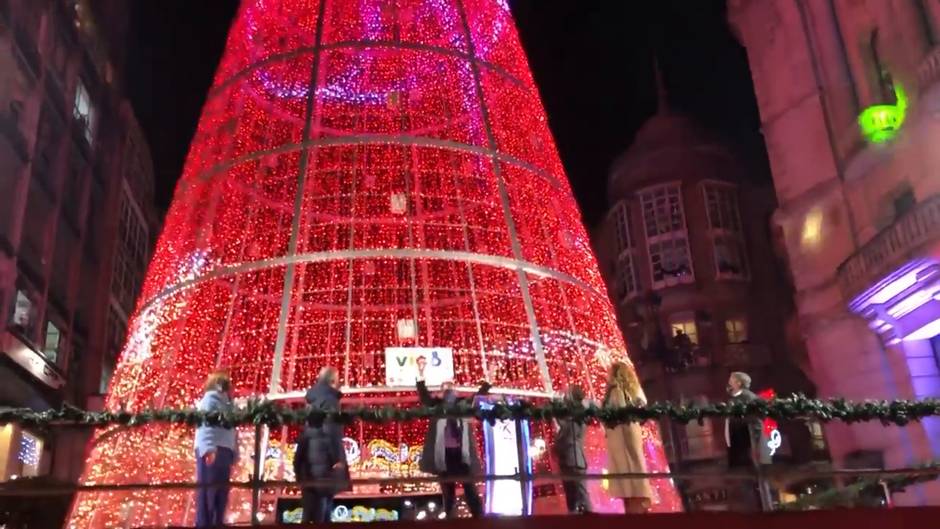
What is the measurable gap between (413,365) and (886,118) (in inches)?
652

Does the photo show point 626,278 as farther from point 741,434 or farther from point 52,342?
point 741,434

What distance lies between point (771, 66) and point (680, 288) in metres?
14.7

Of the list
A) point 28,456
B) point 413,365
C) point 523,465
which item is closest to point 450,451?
point 523,465

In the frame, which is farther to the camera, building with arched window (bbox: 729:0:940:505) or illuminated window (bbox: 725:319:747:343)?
illuminated window (bbox: 725:319:747:343)

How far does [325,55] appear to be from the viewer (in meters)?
14.3

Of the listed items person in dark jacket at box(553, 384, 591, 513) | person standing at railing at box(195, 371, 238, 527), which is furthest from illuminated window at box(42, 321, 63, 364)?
person in dark jacket at box(553, 384, 591, 513)

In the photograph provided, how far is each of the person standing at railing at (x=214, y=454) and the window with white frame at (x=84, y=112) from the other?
26821 mm

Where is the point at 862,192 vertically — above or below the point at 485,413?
above

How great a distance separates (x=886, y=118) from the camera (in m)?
22.1

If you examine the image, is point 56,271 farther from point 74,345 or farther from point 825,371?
point 825,371

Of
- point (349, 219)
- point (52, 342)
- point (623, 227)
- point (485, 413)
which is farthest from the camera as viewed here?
point (623, 227)

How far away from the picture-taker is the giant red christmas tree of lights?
39.9 ft

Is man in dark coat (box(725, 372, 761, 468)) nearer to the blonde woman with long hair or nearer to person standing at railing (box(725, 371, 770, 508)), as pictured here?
person standing at railing (box(725, 371, 770, 508))

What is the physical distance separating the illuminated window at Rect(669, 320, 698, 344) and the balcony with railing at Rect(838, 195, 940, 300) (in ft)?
57.6
